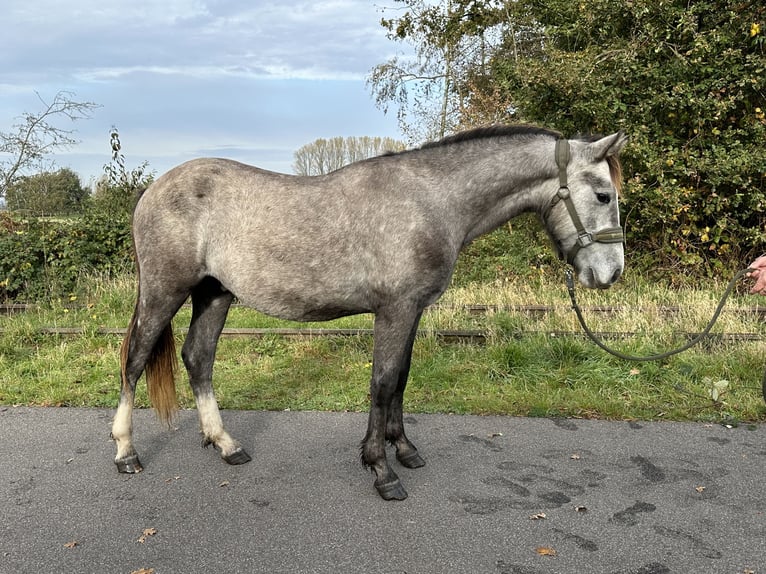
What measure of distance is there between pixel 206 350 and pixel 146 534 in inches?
57.6

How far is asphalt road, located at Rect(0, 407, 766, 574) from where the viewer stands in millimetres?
2703

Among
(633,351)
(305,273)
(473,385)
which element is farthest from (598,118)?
(305,273)

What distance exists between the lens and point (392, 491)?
10.8ft

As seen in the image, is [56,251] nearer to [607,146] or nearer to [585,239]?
[585,239]

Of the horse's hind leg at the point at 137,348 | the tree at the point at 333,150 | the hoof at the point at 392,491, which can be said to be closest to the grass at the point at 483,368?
the horse's hind leg at the point at 137,348

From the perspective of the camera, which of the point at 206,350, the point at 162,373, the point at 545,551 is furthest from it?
the point at 206,350

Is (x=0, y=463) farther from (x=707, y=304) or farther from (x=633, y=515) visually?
(x=707, y=304)

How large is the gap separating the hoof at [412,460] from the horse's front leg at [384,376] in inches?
14.0

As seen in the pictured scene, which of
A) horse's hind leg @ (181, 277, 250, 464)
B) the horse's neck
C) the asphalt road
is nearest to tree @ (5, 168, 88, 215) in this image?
the asphalt road

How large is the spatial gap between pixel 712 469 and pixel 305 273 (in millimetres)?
2926

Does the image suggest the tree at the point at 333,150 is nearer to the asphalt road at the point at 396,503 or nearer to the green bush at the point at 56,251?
the green bush at the point at 56,251

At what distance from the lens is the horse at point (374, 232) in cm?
338

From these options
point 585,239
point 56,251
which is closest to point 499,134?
point 585,239

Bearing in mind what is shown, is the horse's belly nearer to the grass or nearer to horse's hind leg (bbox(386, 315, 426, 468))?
horse's hind leg (bbox(386, 315, 426, 468))
